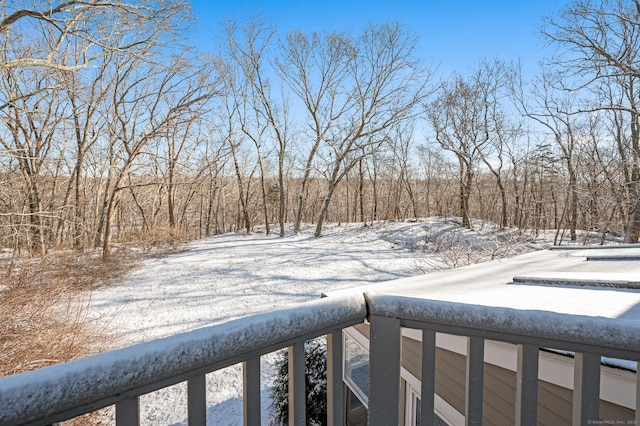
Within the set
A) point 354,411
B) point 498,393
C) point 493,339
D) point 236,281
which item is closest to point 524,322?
point 493,339

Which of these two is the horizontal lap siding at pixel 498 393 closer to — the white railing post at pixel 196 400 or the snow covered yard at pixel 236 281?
the white railing post at pixel 196 400

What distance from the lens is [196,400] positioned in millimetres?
597

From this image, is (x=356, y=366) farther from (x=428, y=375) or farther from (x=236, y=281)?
(x=236, y=281)

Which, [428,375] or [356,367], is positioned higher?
[428,375]

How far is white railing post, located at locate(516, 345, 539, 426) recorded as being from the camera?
0.68 metres

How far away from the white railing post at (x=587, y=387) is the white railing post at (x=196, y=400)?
81cm

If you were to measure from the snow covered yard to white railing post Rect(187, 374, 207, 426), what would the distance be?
3.52 meters

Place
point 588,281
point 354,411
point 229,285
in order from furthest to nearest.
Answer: point 229,285
point 354,411
point 588,281

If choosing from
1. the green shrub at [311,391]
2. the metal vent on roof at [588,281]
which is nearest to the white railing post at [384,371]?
the metal vent on roof at [588,281]

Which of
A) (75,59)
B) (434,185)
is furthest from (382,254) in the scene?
(434,185)

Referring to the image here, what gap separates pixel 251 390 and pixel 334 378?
0.80 ft

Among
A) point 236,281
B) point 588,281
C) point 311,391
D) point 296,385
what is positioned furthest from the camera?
point 236,281

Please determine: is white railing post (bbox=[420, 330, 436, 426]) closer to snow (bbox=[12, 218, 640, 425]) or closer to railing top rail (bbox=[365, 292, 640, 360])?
railing top rail (bbox=[365, 292, 640, 360])

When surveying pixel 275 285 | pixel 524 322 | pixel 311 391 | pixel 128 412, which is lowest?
pixel 311 391
